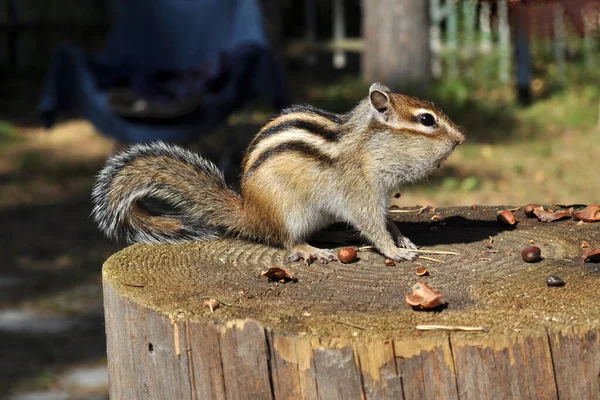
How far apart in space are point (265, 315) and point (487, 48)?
9.53 metres

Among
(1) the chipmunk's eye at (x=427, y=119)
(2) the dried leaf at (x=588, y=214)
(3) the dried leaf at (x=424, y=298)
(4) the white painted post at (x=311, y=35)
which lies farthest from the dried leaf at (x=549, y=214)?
(4) the white painted post at (x=311, y=35)

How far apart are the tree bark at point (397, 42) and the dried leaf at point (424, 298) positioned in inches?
290

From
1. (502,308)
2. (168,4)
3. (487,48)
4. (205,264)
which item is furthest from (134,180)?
(487,48)

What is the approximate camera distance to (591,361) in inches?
82.0

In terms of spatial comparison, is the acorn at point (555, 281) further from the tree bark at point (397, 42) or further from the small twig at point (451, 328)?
the tree bark at point (397, 42)

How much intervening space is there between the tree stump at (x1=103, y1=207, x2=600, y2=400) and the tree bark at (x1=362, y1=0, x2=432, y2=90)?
6968 millimetres

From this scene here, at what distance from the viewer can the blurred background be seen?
17.6 ft

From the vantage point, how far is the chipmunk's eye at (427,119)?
289 centimetres

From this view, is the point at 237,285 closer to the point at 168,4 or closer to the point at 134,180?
the point at 134,180

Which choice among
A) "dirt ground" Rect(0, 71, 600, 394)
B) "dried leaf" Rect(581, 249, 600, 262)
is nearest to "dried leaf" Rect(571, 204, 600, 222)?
"dried leaf" Rect(581, 249, 600, 262)

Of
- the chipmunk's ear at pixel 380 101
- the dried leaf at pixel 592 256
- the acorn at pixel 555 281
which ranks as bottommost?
the dried leaf at pixel 592 256

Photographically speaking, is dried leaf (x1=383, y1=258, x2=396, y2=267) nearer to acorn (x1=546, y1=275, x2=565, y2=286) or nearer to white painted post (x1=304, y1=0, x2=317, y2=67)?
acorn (x1=546, y1=275, x2=565, y2=286)

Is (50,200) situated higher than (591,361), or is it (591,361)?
(591,361)

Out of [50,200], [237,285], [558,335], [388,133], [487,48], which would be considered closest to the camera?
Answer: [558,335]
